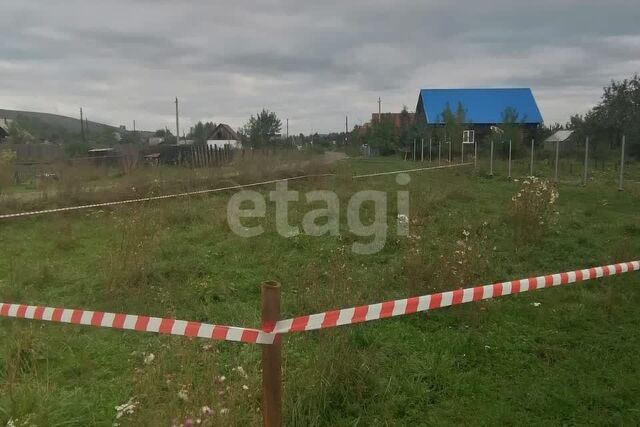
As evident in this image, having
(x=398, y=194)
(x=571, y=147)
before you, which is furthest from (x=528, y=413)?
(x=571, y=147)

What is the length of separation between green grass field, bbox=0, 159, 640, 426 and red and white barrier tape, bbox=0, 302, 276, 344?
0.38 metres

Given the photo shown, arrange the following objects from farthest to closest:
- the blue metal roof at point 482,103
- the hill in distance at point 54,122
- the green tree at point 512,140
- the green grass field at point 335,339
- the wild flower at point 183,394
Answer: the hill in distance at point 54,122
the blue metal roof at point 482,103
the green tree at point 512,140
the green grass field at point 335,339
the wild flower at point 183,394

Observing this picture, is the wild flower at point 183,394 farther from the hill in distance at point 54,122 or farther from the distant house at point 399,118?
the hill in distance at point 54,122

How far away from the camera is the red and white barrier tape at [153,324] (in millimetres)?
2398

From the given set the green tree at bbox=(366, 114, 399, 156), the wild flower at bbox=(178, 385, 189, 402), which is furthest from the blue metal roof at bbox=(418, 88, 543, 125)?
the wild flower at bbox=(178, 385, 189, 402)

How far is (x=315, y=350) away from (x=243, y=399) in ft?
2.31

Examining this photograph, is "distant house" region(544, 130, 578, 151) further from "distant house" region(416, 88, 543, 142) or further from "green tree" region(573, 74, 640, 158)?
"distant house" region(416, 88, 543, 142)

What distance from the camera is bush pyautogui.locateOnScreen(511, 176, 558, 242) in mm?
7002

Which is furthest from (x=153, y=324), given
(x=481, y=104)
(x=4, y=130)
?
(x=4, y=130)

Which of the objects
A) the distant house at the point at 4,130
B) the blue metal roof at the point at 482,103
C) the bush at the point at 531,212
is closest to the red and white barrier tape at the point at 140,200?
the bush at the point at 531,212

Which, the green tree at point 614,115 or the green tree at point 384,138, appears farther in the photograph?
the green tree at point 384,138

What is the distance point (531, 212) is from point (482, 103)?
133 feet

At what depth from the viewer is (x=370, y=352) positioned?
369 cm

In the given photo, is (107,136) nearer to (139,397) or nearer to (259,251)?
(259,251)
